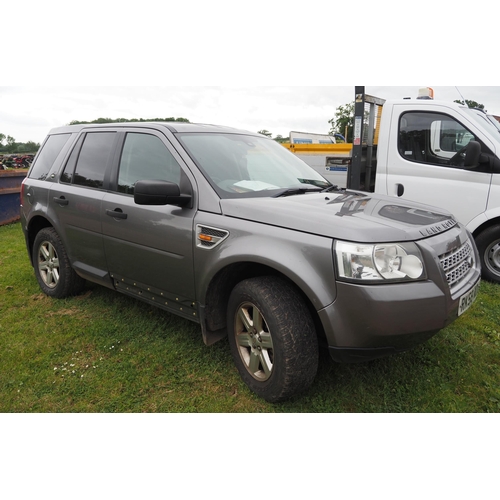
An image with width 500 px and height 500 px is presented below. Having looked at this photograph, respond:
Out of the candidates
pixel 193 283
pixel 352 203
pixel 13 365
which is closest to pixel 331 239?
pixel 352 203

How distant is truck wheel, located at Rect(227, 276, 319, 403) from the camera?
2.39m

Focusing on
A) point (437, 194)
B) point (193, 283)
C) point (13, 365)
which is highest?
point (437, 194)

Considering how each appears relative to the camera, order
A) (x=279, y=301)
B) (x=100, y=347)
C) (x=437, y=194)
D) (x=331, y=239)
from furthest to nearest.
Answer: (x=437, y=194), (x=100, y=347), (x=279, y=301), (x=331, y=239)

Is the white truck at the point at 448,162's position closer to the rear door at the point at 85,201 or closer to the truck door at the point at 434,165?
the truck door at the point at 434,165

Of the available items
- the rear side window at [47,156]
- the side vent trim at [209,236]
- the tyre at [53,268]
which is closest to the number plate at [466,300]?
the side vent trim at [209,236]

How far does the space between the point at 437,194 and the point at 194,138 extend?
3.19m

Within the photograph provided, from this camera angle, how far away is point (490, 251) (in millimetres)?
4824

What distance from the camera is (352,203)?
Result: 2.82 m

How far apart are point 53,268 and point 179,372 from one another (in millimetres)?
2192

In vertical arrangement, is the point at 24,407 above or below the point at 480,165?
below

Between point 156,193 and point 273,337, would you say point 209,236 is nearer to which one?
point 156,193

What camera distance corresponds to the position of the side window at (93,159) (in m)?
3.67

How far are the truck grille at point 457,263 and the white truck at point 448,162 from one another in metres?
2.26

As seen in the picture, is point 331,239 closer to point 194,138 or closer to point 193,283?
point 193,283
